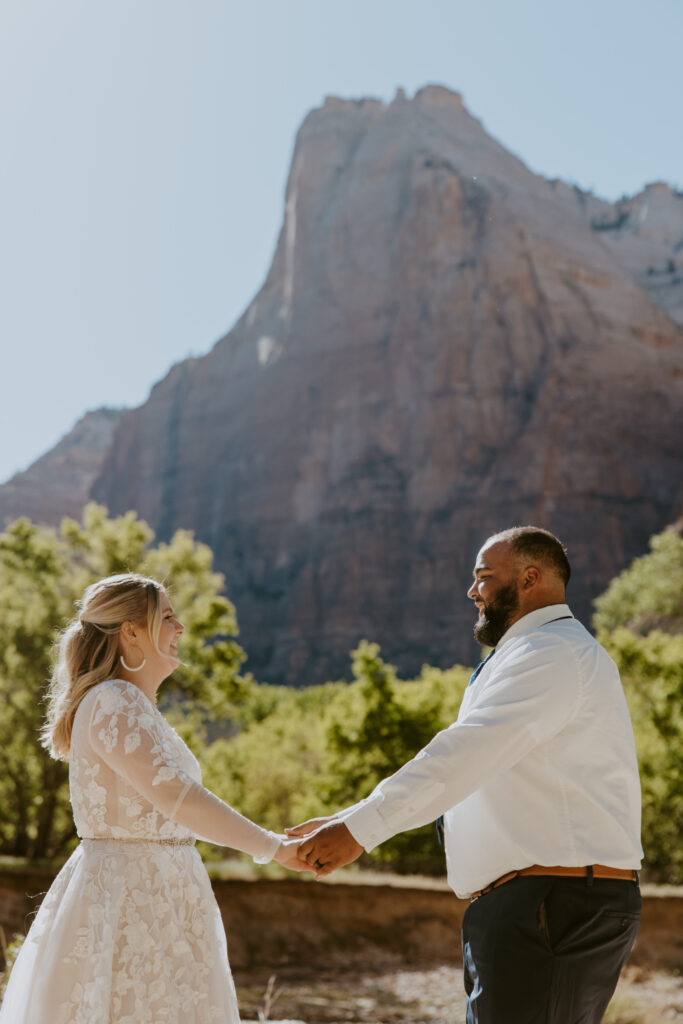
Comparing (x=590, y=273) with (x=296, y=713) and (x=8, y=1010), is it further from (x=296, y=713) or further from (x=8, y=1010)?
(x=8, y=1010)

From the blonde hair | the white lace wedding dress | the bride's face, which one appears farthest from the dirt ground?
the blonde hair

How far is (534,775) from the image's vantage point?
2887 mm

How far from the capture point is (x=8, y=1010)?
302cm

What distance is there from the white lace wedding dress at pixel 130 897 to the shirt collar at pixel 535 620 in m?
0.99

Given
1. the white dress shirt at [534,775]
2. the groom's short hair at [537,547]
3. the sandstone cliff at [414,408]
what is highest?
the sandstone cliff at [414,408]

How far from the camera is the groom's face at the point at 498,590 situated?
3.26 meters

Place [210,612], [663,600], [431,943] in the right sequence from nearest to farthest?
[431,943] → [210,612] → [663,600]

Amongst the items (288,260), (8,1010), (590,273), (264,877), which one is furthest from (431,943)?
(288,260)

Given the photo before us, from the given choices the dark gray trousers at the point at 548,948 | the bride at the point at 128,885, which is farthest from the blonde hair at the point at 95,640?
the dark gray trousers at the point at 548,948

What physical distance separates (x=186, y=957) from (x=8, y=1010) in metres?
0.56

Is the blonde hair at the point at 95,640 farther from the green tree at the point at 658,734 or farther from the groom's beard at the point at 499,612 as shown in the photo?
the green tree at the point at 658,734

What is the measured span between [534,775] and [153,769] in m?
1.11

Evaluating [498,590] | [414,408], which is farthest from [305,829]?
[414,408]

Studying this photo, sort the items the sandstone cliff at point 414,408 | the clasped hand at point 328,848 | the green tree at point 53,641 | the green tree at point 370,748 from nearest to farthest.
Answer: the clasped hand at point 328,848 < the green tree at point 53,641 < the green tree at point 370,748 < the sandstone cliff at point 414,408
